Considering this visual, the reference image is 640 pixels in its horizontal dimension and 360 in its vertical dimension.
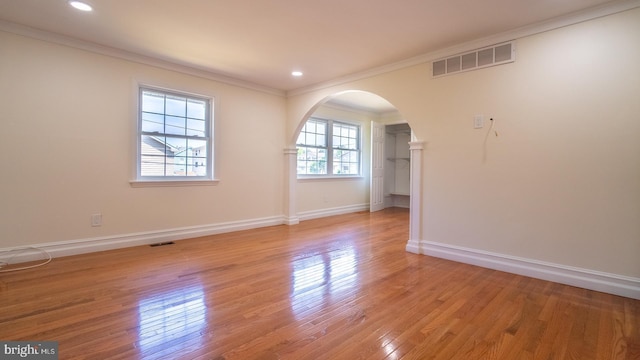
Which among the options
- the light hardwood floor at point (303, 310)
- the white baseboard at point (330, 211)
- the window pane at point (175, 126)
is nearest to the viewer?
the light hardwood floor at point (303, 310)

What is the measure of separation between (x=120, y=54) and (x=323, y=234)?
3668 mm

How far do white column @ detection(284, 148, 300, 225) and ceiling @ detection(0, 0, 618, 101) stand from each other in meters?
1.94

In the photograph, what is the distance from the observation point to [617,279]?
2.50 metres

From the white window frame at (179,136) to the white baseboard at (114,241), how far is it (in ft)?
2.22

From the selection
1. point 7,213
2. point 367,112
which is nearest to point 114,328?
point 7,213

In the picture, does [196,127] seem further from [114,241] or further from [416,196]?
[416,196]

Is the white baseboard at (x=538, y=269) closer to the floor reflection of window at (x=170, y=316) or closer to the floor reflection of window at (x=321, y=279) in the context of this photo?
the floor reflection of window at (x=321, y=279)

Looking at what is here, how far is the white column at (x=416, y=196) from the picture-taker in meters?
3.69

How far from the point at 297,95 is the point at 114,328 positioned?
4348mm

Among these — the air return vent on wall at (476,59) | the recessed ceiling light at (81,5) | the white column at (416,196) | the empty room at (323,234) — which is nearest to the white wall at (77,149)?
the empty room at (323,234)

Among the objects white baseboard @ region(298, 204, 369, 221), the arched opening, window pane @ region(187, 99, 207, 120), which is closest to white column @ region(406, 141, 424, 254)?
the arched opening

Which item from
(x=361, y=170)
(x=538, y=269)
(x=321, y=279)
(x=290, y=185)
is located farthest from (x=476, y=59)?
(x=361, y=170)

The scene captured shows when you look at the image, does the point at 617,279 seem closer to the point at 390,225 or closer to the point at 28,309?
the point at 390,225

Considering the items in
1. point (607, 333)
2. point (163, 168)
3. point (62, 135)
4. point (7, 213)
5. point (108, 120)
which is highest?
point (108, 120)
